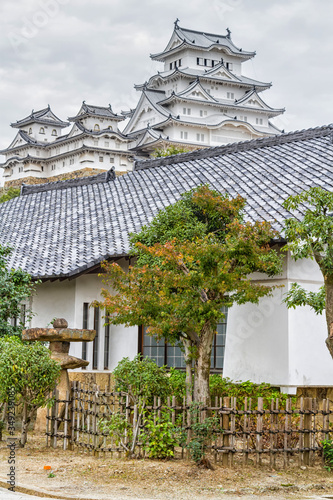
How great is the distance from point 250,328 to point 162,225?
3.20 meters

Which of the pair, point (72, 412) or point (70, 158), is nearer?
point (72, 412)

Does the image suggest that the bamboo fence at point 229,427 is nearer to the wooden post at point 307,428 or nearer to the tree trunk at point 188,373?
the wooden post at point 307,428

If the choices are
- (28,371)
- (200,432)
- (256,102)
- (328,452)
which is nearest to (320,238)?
(200,432)

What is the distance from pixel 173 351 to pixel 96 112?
58487 millimetres

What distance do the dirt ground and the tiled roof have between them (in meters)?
5.31

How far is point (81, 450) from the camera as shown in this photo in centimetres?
1217

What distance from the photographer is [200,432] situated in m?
10.4

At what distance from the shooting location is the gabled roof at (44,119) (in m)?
80.7

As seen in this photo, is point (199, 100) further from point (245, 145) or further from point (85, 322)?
point (85, 322)

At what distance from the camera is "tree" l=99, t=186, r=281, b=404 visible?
10711 mm

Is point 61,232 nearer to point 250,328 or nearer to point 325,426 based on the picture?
point 250,328

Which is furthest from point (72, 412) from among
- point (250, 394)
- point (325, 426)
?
point (325, 426)

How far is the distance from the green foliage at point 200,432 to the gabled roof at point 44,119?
73297mm

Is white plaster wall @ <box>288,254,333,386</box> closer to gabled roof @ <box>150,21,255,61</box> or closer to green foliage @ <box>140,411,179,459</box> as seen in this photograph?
green foliage @ <box>140,411,179,459</box>
